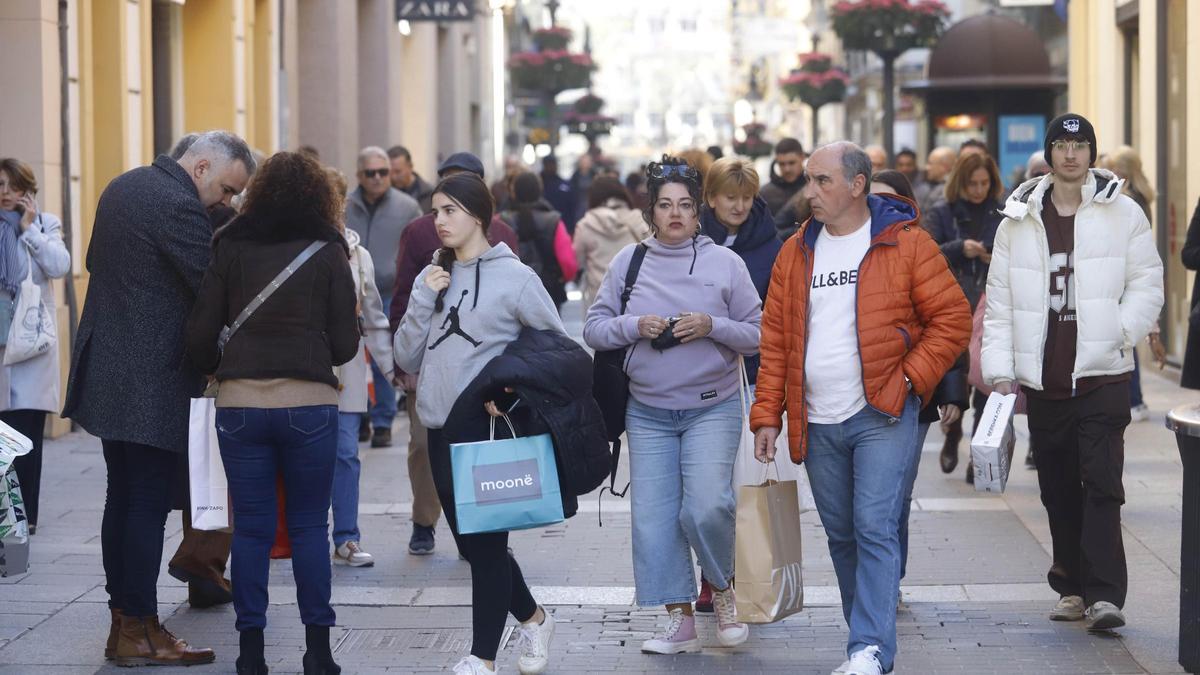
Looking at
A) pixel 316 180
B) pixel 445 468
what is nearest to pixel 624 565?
pixel 445 468

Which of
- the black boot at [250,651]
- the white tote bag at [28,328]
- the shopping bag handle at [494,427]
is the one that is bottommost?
the black boot at [250,651]

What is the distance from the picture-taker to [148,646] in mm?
6539

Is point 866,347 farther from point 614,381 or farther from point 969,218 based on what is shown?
point 969,218

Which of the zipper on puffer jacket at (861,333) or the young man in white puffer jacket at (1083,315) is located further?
the young man in white puffer jacket at (1083,315)

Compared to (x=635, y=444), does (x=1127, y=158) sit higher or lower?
higher

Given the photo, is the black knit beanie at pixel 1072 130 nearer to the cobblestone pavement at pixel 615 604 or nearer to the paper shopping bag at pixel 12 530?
the cobblestone pavement at pixel 615 604

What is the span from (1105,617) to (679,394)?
1.84 m

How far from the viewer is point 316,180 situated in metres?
6.12

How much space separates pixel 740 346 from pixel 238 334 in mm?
1874

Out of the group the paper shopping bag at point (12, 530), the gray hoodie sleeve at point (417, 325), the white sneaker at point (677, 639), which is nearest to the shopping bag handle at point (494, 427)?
the gray hoodie sleeve at point (417, 325)

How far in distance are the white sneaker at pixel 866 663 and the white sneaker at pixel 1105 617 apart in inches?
48.9

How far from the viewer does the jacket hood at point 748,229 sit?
7762 millimetres

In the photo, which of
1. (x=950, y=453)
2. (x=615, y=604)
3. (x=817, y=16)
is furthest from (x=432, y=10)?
(x=817, y=16)

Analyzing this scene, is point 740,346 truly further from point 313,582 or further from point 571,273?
point 571,273
